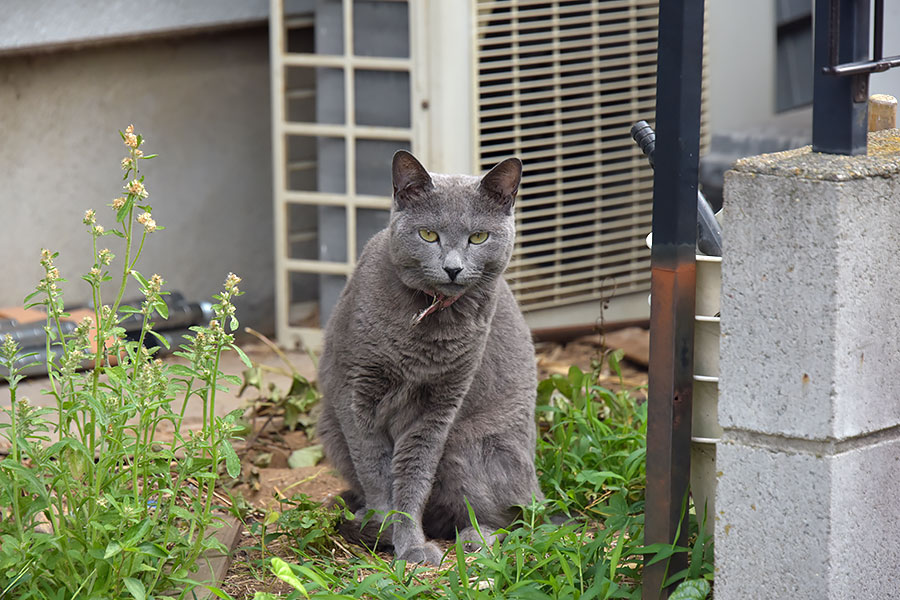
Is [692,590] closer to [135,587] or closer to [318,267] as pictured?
[135,587]

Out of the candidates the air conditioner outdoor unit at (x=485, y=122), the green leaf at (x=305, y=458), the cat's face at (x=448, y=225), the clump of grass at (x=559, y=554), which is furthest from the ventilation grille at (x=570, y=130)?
the cat's face at (x=448, y=225)

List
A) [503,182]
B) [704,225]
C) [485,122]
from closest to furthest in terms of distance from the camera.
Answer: [704,225]
[503,182]
[485,122]

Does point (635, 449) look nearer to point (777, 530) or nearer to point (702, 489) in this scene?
point (702, 489)

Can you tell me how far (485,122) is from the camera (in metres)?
4.40

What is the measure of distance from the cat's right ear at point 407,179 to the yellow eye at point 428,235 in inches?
3.5

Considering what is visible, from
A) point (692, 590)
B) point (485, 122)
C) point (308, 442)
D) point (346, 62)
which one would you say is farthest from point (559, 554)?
point (346, 62)

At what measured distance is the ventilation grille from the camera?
4383 millimetres

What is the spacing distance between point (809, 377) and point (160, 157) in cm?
343

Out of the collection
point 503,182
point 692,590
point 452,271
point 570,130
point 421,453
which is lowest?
point 692,590

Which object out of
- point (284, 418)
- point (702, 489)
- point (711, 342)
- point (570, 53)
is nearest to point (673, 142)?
point (711, 342)

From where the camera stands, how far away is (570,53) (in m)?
4.48

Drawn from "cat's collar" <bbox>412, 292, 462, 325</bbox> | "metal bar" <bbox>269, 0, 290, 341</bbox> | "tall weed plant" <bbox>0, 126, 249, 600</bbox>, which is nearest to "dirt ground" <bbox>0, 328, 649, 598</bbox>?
"metal bar" <bbox>269, 0, 290, 341</bbox>

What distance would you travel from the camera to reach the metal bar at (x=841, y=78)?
2.05 m

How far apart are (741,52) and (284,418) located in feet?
8.89
